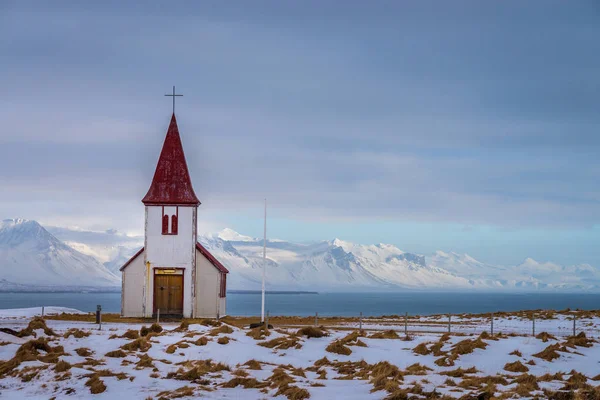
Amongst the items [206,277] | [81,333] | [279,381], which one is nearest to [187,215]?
[206,277]

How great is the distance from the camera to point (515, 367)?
31172mm

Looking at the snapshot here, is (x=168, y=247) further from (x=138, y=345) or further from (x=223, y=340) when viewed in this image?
(x=138, y=345)

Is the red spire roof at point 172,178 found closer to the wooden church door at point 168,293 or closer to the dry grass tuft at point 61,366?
the wooden church door at point 168,293

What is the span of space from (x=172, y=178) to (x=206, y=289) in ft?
26.7

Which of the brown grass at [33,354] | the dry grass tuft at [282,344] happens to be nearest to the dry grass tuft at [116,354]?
the brown grass at [33,354]

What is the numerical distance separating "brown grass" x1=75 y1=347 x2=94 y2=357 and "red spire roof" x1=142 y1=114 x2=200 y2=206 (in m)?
21.5

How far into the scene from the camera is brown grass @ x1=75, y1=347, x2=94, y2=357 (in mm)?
32125

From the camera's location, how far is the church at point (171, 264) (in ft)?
174

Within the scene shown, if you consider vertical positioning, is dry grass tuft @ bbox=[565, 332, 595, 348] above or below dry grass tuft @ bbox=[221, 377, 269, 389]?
above

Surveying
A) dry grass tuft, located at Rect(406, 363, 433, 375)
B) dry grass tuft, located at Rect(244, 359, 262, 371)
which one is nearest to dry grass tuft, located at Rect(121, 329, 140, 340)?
dry grass tuft, located at Rect(244, 359, 262, 371)

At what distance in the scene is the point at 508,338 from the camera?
123 feet

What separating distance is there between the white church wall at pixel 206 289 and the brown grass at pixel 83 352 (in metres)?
20.7

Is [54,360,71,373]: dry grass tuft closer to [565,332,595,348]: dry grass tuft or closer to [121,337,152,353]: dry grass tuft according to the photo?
[121,337,152,353]: dry grass tuft

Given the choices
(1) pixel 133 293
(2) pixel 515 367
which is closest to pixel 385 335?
(2) pixel 515 367
